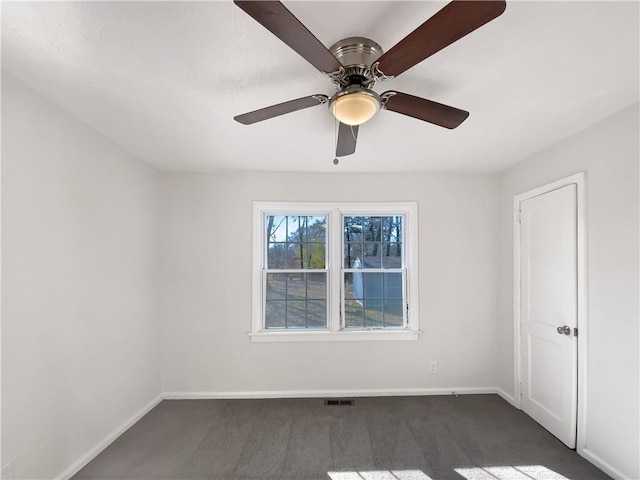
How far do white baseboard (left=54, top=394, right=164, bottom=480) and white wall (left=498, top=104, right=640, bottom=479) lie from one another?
358cm

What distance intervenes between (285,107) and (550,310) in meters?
2.68

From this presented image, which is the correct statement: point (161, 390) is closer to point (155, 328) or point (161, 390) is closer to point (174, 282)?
point (155, 328)

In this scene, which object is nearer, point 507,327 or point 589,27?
point 589,27

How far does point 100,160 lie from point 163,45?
1396mm

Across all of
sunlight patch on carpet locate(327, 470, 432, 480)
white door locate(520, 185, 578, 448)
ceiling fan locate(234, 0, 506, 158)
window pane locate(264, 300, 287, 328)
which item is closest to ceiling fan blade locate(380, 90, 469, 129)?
ceiling fan locate(234, 0, 506, 158)

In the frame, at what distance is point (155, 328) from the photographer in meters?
3.04

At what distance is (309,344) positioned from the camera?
10.5 ft

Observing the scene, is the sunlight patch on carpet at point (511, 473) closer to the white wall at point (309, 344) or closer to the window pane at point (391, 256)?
the white wall at point (309, 344)

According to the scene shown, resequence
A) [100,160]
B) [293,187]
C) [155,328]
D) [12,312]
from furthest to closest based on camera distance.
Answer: [293,187]
[155,328]
[100,160]
[12,312]

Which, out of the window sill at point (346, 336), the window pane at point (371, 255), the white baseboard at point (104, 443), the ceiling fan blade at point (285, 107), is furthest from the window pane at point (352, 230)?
the white baseboard at point (104, 443)

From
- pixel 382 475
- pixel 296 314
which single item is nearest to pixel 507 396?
pixel 382 475

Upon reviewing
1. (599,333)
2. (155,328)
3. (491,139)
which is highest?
(491,139)

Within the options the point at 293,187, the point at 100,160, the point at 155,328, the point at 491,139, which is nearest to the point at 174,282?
the point at 155,328

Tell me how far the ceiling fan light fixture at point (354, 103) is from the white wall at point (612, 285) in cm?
182
